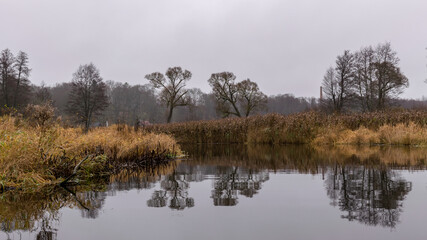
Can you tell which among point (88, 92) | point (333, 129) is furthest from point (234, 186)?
point (88, 92)

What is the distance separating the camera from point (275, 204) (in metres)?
3.98

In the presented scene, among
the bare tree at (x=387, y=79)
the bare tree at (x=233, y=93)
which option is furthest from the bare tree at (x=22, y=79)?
the bare tree at (x=387, y=79)

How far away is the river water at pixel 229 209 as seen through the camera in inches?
115

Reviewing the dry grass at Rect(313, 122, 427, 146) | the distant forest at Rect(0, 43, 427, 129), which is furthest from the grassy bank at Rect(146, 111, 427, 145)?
the distant forest at Rect(0, 43, 427, 129)

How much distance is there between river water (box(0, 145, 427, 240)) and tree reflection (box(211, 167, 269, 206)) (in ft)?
0.05

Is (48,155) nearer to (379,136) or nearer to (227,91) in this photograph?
(379,136)

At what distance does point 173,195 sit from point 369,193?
9.43 ft

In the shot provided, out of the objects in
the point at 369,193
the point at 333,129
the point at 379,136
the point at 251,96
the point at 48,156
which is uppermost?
the point at 251,96

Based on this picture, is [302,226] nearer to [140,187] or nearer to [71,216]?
[71,216]

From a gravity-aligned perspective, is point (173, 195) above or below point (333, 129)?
below

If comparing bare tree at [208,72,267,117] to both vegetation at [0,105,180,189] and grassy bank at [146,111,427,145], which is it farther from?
vegetation at [0,105,180,189]

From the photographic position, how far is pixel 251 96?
47.4 m

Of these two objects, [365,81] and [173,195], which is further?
[365,81]

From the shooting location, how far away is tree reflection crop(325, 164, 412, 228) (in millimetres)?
3287
